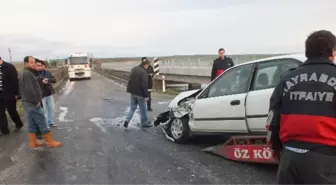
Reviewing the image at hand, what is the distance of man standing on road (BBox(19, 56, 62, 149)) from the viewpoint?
6172 millimetres

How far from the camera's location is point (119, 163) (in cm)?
534

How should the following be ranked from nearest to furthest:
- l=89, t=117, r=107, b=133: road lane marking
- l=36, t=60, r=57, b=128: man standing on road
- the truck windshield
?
l=36, t=60, r=57, b=128: man standing on road < l=89, t=117, r=107, b=133: road lane marking < the truck windshield

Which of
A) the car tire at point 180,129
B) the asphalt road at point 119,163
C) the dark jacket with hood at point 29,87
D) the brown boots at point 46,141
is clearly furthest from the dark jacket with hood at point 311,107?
the brown boots at point 46,141

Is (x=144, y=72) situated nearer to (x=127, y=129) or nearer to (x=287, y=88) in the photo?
(x=127, y=129)

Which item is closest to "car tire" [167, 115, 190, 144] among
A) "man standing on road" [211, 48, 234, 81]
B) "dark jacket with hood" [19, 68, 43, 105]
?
"dark jacket with hood" [19, 68, 43, 105]

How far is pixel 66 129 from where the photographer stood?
27.3ft

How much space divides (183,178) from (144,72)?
4097 millimetres

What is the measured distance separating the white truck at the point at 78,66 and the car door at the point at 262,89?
28.6 meters

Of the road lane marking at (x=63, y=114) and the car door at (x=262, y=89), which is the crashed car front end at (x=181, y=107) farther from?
the road lane marking at (x=63, y=114)

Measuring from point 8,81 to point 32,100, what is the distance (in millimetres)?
1898

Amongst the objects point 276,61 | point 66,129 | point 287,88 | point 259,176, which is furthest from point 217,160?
point 66,129

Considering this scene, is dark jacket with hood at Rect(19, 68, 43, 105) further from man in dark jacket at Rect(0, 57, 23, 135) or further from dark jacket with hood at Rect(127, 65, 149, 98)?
dark jacket with hood at Rect(127, 65, 149, 98)

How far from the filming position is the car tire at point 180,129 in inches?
253

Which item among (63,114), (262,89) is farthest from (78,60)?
(262,89)
